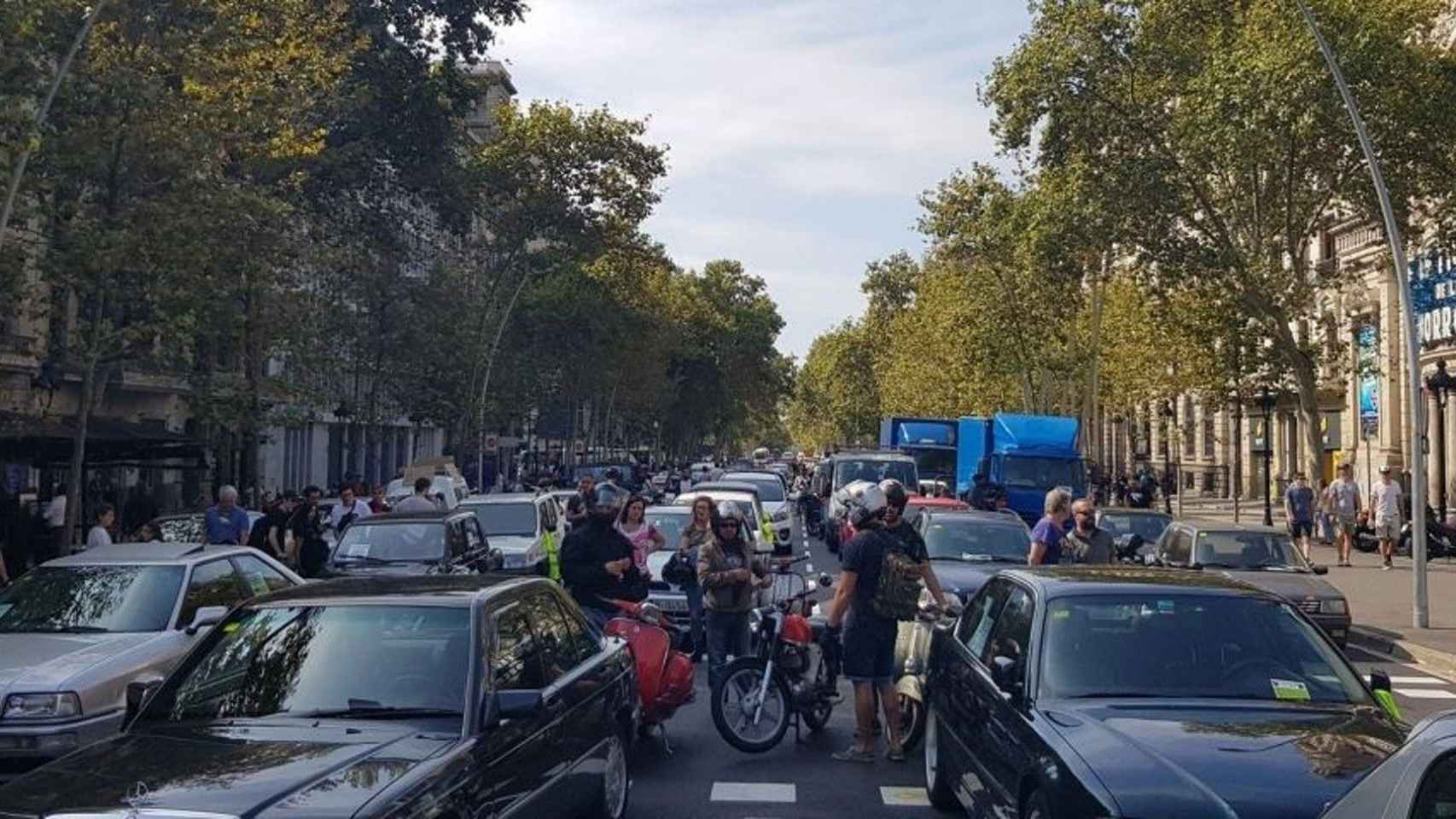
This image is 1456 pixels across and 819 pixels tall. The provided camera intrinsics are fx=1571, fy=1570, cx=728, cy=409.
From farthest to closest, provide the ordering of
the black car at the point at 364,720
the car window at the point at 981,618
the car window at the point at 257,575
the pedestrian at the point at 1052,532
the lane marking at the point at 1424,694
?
the lane marking at the point at 1424,694 → the pedestrian at the point at 1052,532 → the car window at the point at 257,575 → the car window at the point at 981,618 → the black car at the point at 364,720

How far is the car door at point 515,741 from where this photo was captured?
20.6 feet

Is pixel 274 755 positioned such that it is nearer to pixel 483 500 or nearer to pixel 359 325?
pixel 483 500

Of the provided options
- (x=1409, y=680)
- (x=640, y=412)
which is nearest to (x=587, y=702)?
(x=1409, y=680)

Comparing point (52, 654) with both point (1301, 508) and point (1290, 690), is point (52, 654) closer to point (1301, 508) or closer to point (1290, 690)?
point (1290, 690)

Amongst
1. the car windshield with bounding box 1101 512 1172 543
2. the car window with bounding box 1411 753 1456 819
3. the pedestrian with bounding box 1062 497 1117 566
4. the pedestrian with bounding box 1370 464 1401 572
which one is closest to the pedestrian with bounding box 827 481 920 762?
the pedestrian with bounding box 1062 497 1117 566

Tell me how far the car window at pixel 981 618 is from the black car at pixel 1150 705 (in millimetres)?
25

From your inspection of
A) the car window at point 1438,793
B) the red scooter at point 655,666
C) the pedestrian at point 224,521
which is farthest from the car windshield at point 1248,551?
the car window at point 1438,793

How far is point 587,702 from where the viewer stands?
7.86m

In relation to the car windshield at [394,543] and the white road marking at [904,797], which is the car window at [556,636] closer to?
the white road marking at [904,797]

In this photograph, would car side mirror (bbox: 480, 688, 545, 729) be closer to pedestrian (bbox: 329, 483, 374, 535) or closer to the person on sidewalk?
pedestrian (bbox: 329, 483, 374, 535)

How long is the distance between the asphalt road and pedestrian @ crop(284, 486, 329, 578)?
8.21 meters

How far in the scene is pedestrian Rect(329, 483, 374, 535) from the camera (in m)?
22.5

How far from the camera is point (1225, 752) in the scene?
6.14 m

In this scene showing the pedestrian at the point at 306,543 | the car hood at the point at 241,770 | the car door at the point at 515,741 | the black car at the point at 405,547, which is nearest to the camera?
the car hood at the point at 241,770
